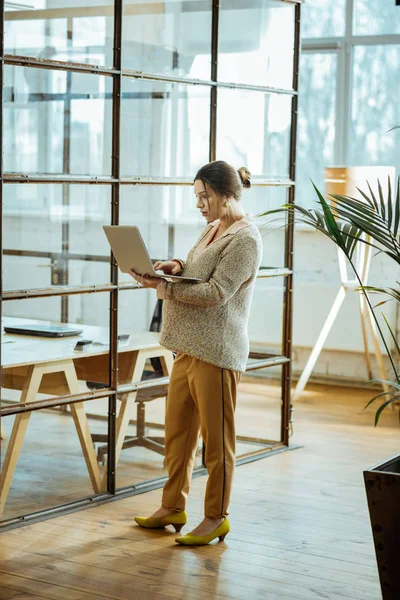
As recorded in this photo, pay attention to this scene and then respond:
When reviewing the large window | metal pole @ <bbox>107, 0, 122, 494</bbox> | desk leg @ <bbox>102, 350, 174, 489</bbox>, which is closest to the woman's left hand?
metal pole @ <bbox>107, 0, 122, 494</bbox>

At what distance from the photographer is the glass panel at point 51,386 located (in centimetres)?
386

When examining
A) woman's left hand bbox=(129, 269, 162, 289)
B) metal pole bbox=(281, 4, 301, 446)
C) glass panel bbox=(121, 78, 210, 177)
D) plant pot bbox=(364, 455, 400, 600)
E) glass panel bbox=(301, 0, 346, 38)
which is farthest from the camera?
glass panel bbox=(301, 0, 346, 38)

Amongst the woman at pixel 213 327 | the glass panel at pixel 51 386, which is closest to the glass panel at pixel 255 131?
the woman at pixel 213 327

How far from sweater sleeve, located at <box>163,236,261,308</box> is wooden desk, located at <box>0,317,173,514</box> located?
0.62m

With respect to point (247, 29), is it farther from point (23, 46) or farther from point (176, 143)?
point (23, 46)

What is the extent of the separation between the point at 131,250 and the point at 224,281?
0.35 metres

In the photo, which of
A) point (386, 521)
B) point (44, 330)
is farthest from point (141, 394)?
point (386, 521)

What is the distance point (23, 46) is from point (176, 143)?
92 centimetres

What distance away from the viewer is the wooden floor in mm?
3295

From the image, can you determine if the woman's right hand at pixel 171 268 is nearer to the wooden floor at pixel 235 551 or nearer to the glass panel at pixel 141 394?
the glass panel at pixel 141 394

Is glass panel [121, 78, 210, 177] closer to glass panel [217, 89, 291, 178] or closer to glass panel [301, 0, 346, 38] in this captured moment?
glass panel [217, 89, 291, 178]

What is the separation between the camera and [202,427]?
147 inches

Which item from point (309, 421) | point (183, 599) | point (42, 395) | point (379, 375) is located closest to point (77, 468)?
Answer: point (42, 395)

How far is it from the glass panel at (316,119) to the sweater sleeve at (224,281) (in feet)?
12.4
